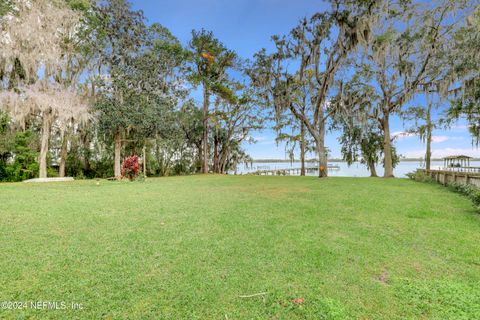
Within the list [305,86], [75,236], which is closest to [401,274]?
[75,236]

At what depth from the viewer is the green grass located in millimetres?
2023

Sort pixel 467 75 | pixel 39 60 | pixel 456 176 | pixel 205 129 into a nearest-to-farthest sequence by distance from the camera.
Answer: pixel 456 176
pixel 467 75
pixel 39 60
pixel 205 129

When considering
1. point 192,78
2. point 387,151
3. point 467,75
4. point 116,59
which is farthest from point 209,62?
point 467,75

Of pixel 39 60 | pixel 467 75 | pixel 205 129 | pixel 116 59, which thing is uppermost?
pixel 116 59

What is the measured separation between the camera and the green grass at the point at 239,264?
6.64 feet

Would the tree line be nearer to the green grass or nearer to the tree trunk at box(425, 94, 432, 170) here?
the tree trunk at box(425, 94, 432, 170)

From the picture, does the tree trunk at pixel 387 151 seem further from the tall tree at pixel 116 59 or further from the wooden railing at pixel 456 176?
the tall tree at pixel 116 59

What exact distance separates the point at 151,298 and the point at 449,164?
26.6 meters

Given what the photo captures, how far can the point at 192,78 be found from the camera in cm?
1947

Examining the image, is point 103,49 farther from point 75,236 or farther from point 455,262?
point 455,262

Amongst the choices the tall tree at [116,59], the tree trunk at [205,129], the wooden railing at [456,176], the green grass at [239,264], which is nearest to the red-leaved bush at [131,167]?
the tall tree at [116,59]

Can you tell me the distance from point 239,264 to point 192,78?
18662 millimetres

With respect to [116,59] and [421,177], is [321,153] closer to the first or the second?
[421,177]

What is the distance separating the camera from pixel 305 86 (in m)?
17.7
